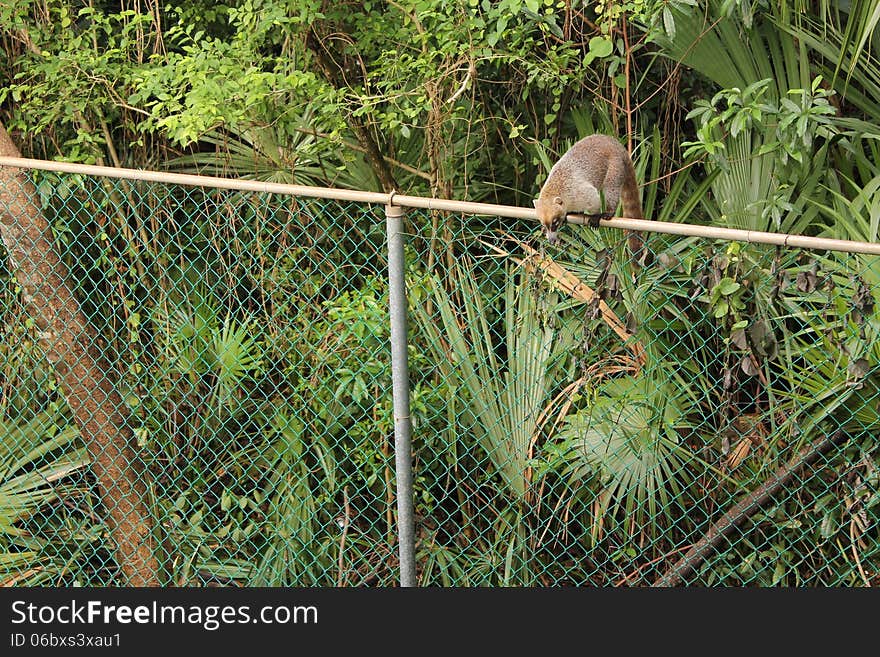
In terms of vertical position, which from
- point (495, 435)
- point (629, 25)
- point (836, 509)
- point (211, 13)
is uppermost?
point (211, 13)

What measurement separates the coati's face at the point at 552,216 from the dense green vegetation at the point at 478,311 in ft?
0.69

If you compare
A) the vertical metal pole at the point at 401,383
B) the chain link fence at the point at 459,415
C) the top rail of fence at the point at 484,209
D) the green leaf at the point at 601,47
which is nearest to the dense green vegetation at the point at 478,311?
the chain link fence at the point at 459,415

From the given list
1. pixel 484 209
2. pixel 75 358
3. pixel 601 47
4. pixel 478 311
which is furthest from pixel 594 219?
pixel 75 358

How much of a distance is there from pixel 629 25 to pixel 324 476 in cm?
248

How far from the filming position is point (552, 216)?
361 centimetres

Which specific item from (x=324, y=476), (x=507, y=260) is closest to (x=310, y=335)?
(x=324, y=476)

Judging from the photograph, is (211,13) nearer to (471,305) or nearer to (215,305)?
(215,305)

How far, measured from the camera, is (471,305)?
4.14 m

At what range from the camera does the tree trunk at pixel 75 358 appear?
4605 mm

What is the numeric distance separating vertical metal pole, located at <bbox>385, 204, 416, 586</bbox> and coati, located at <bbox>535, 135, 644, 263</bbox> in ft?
2.24

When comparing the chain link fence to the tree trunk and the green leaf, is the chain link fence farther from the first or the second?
the green leaf

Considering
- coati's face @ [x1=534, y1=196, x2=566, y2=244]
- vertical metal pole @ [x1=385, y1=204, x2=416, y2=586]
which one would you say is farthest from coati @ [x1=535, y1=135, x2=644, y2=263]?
vertical metal pole @ [x1=385, y1=204, x2=416, y2=586]

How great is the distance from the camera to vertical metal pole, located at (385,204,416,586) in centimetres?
328

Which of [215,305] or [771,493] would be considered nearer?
[771,493]
